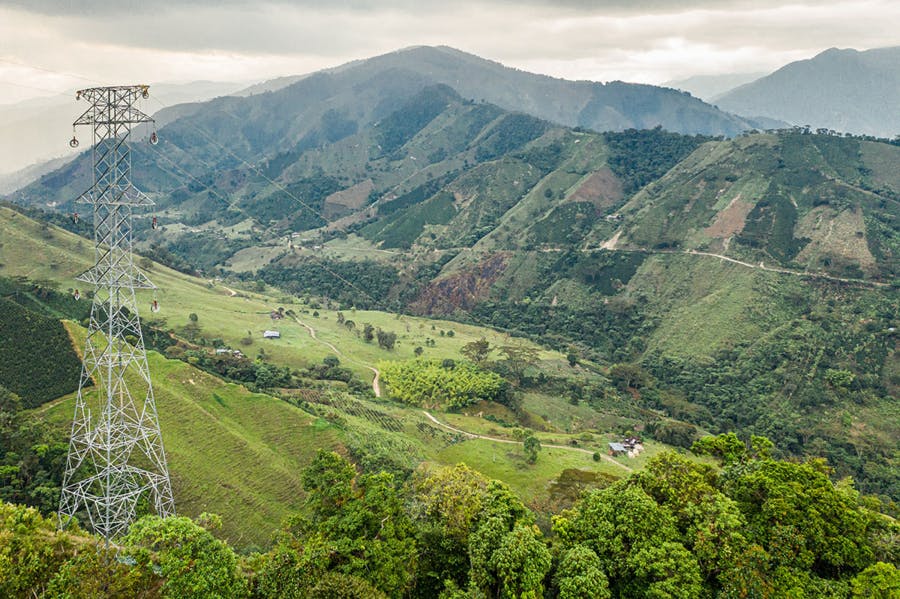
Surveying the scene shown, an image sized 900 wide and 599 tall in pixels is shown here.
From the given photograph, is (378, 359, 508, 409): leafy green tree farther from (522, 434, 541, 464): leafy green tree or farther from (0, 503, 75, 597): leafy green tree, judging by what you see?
(0, 503, 75, 597): leafy green tree

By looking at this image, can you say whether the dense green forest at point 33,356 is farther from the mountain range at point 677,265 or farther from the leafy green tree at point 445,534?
the mountain range at point 677,265

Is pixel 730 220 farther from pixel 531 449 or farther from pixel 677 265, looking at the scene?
pixel 531 449

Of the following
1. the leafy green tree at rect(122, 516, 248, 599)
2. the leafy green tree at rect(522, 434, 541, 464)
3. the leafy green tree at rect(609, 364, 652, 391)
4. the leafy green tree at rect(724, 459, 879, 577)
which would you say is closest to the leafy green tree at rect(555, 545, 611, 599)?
the leafy green tree at rect(724, 459, 879, 577)

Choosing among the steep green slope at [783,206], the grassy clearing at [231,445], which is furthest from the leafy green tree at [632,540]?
the steep green slope at [783,206]

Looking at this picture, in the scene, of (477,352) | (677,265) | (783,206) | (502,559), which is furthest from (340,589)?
(783,206)

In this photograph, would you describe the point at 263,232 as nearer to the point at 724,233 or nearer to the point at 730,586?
the point at 724,233

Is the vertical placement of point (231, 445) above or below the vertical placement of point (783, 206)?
below
